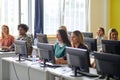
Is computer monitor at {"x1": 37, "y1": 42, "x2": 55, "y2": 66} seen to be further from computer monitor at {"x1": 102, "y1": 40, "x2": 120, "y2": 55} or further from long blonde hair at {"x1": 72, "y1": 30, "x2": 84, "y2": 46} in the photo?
computer monitor at {"x1": 102, "y1": 40, "x2": 120, "y2": 55}

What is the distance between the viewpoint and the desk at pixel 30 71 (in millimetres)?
3516

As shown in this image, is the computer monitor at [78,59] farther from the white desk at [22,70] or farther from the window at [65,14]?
the window at [65,14]

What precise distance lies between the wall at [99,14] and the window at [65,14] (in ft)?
0.79

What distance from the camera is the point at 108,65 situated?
2.78 metres

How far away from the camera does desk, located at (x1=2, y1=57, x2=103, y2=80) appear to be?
3.52 meters

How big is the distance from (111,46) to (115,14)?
5123mm

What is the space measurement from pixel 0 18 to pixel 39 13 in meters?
1.19

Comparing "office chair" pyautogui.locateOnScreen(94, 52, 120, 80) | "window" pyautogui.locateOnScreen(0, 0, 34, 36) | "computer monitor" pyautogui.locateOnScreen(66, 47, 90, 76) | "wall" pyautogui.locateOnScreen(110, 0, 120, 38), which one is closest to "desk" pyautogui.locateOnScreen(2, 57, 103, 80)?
"computer monitor" pyautogui.locateOnScreen(66, 47, 90, 76)

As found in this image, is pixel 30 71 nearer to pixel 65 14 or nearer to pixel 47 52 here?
pixel 47 52

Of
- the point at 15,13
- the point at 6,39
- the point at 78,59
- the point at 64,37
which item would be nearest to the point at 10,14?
the point at 15,13

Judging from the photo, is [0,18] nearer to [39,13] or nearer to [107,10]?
[39,13]

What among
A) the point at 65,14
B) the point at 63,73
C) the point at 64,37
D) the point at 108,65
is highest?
the point at 65,14

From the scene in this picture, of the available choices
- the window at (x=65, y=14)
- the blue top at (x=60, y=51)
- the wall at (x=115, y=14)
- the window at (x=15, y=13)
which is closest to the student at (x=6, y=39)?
the window at (x=15, y=13)

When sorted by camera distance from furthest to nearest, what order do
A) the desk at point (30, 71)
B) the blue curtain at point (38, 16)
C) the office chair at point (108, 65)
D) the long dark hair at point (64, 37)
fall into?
the blue curtain at point (38, 16)
the long dark hair at point (64, 37)
the desk at point (30, 71)
the office chair at point (108, 65)
